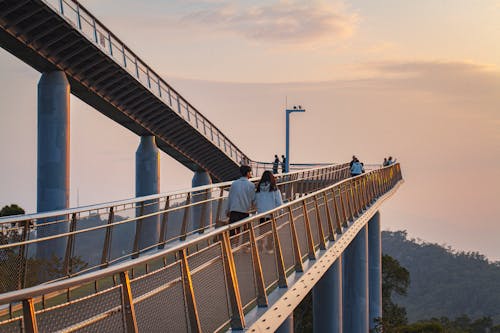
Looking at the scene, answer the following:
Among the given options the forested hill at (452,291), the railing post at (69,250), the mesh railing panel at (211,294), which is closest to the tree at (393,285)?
the railing post at (69,250)

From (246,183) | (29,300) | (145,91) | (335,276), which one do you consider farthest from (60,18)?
(29,300)

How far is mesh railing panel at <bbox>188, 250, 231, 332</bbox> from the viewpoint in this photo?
8.14 metres

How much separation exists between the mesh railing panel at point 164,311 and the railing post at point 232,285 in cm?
121

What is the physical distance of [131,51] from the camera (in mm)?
37594

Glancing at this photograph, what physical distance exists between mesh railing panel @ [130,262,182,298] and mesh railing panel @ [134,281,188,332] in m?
0.05

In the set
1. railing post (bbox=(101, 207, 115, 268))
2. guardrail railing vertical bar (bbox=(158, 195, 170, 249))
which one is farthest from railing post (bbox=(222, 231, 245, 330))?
guardrail railing vertical bar (bbox=(158, 195, 170, 249))

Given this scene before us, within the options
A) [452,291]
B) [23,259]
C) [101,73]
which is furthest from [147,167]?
[452,291]

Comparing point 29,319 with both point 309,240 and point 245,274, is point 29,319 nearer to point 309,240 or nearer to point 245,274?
point 245,274

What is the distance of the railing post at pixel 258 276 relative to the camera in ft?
33.2

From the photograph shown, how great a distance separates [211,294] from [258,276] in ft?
6.18

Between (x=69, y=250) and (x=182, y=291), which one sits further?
(x=69, y=250)

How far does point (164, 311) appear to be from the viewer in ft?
23.8

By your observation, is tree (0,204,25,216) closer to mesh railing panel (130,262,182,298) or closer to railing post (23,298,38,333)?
mesh railing panel (130,262,182,298)

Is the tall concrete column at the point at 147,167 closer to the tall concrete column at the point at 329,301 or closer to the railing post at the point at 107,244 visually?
the tall concrete column at the point at 329,301
